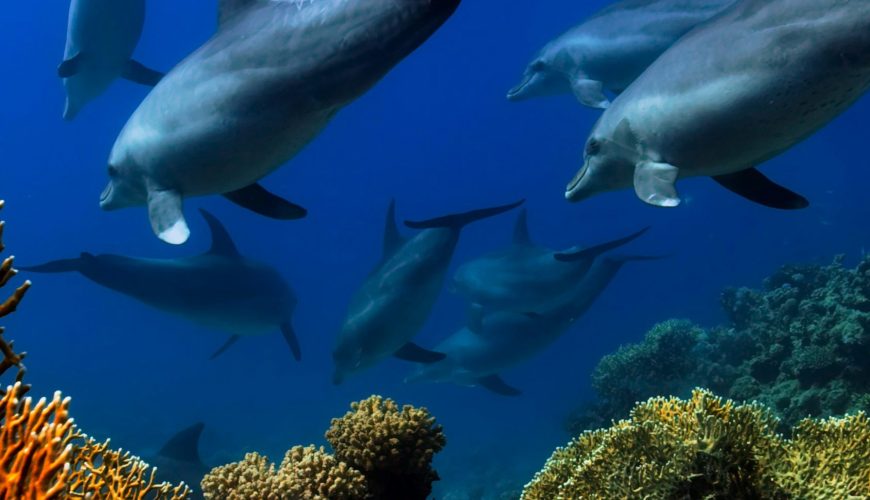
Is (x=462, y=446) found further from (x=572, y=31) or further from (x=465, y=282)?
(x=572, y=31)

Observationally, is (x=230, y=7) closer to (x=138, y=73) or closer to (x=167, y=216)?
(x=167, y=216)

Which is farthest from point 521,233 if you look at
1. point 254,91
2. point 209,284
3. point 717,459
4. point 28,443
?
point 28,443

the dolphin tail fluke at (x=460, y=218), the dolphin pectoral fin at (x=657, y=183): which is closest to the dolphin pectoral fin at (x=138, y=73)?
the dolphin tail fluke at (x=460, y=218)

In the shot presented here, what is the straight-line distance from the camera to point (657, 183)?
17.6 ft

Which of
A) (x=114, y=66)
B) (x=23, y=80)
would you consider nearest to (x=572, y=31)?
(x=114, y=66)

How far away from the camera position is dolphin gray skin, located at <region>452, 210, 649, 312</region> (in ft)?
45.3

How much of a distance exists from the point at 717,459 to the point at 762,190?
367 cm

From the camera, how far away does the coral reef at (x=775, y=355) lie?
7.60 metres

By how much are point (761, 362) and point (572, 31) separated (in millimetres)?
5710

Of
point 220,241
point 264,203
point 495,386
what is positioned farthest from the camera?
point 495,386

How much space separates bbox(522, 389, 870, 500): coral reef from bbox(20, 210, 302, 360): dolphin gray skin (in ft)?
28.8

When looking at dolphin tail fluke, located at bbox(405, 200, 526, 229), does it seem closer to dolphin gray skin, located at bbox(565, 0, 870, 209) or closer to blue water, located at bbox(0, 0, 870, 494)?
dolphin gray skin, located at bbox(565, 0, 870, 209)

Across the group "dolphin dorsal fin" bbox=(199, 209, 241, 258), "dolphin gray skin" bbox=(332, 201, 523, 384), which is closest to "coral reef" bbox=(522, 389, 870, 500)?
"dolphin gray skin" bbox=(332, 201, 523, 384)

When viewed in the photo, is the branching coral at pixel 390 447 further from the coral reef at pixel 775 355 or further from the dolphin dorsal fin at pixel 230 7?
the coral reef at pixel 775 355
